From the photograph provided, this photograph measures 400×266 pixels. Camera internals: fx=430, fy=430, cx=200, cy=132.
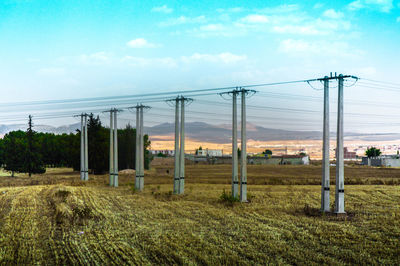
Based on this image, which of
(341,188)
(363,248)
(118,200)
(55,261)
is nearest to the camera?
(55,261)

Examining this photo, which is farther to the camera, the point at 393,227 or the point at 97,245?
the point at 393,227

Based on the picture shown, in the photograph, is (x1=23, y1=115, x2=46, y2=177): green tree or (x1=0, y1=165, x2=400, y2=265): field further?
(x1=23, y1=115, x2=46, y2=177): green tree

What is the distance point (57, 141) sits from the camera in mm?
140750

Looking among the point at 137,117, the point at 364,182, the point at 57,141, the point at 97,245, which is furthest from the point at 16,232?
the point at 57,141

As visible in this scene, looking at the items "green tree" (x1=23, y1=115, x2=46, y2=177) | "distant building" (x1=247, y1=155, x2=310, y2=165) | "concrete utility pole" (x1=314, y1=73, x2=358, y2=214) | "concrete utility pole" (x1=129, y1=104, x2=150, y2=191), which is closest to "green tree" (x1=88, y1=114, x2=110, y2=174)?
"green tree" (x1=23, y1=115, x2=46, y2=177)

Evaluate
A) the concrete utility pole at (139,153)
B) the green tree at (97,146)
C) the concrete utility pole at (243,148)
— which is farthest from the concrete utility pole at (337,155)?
the green tree at (97,146)

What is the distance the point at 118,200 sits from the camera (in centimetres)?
3912

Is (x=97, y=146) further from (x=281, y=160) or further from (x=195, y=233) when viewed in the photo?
(x=281, y=160)

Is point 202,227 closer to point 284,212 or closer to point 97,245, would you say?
point 97,245

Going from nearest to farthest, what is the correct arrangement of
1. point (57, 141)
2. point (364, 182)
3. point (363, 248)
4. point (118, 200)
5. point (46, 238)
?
1. point (363, 248)
2. point (46, 238)
3. point (118, 200)
4. point (364, 182)
5. point (57, 141)

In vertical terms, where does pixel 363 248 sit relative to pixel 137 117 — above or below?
below

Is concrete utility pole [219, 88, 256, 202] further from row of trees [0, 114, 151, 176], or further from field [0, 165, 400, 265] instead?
row of trees [0, 114, 151, 176]

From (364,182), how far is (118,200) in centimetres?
4177

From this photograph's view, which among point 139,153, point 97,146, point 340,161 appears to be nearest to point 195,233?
point 340,161
